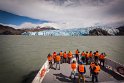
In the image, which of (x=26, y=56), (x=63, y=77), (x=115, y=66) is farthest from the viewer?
(x=26, y=56)

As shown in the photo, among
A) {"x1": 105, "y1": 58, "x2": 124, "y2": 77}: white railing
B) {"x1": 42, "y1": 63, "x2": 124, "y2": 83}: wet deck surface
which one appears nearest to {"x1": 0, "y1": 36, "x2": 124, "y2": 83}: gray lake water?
{"x1": 42, "y1": 63, "x2": 124, "y2": 83}: wet deck surface

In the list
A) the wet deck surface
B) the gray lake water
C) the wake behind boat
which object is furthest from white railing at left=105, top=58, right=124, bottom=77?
the gray lake water

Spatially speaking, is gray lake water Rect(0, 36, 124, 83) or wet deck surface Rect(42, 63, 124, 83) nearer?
wet deck surface Rect(42, 63, 124, 83)

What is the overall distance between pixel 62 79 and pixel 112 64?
6.59 meters

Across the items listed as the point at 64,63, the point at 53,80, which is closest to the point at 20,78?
the point at 64,63

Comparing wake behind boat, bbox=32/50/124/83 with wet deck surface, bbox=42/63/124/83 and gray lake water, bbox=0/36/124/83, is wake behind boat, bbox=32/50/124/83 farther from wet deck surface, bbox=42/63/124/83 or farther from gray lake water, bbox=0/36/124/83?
gray lake water, bbox=0/36/124/83

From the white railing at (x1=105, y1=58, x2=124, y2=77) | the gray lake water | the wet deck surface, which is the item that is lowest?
the gray lake water

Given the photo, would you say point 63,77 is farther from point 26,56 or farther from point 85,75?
point 26,56

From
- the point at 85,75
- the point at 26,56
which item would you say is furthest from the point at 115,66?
the point at 26,56

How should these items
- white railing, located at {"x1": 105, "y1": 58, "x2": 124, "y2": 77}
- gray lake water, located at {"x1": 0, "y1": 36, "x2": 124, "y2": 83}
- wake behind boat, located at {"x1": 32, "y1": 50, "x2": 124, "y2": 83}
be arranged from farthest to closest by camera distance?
gray lake water, located at {"x1": 0, "y1": 36, "x2": 124, "y2": 83} → white railing, located at {"x1": 105, "y1": 58, "x2": 124, "y2": 77} → wake behind boat, located at {"x1": 32, "y1": 50, "x2": 124, "y2": 83}

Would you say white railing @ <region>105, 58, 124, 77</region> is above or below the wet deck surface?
above

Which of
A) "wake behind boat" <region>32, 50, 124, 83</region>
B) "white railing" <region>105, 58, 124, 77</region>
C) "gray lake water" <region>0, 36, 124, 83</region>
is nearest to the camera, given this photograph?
"wake behind boat" <region>32, 50, 124, 83</region>

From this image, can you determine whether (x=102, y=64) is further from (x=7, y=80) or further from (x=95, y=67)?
(x=7, y=80)

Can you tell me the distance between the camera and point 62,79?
1356cm
